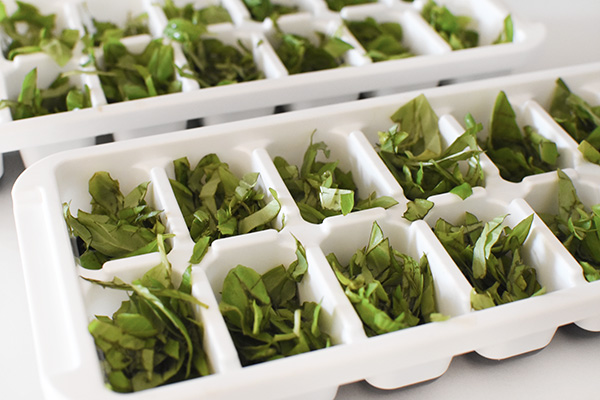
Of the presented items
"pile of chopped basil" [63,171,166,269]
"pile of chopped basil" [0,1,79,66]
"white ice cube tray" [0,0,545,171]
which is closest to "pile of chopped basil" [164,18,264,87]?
"white ice cube tray" [0,0,545,171]

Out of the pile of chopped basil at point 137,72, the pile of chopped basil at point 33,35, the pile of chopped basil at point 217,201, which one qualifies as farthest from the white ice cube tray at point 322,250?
the pile of chopped basil at point 33,35

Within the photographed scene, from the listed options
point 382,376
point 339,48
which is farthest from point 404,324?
point 339,48

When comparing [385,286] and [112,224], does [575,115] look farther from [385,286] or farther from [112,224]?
[112,224]

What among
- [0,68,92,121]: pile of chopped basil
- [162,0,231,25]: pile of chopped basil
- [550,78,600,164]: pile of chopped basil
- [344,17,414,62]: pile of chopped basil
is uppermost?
[162,0,231,25]: pile of chopped basil

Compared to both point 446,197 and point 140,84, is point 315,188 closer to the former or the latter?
point 446,197

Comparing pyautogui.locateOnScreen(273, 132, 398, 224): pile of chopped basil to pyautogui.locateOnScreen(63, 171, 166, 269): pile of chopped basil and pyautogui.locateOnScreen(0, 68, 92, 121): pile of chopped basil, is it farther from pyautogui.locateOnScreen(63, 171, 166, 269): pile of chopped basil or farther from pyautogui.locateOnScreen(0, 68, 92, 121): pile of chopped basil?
pyautogui.locateOnScreen(0, 68, 92, 121): pile of chopped basil

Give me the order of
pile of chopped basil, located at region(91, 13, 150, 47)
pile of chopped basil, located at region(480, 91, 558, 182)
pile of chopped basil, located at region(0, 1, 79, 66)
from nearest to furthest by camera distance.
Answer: pile of chopped basil, located at region(480, 91, 558, 182), pile of chopped basil, located at region(0, 1, 79, 66), pile of chopped basil, located at region(91, 13, 150, 47)

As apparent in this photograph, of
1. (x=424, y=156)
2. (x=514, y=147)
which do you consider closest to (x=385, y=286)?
(x=424, y=156)
